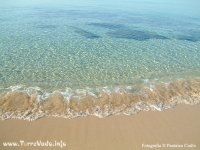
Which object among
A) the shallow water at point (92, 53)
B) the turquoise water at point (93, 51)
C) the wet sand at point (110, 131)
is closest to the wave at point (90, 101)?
the shallow water at point (92, 53)

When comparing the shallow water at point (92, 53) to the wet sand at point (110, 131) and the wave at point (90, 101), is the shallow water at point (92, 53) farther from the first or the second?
the wet sand at point (110, 131)

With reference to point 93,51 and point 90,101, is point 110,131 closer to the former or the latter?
point 90,101

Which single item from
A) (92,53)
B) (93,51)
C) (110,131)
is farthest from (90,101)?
(93,51)

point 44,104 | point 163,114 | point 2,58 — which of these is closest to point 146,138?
point 163,114

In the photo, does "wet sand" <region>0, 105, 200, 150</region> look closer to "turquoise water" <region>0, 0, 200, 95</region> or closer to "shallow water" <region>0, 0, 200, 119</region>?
"shallow water" <region>0, 0, 200, 119</region>

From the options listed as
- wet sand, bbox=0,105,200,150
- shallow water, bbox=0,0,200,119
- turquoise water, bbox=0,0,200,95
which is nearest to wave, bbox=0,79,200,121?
shallow water, bbox=0,0,200,119

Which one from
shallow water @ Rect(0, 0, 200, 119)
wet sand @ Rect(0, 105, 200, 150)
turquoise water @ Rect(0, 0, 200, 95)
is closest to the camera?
wet sand @ Rect(0, 105, 200, 150)

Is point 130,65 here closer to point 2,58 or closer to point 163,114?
point 163,114
